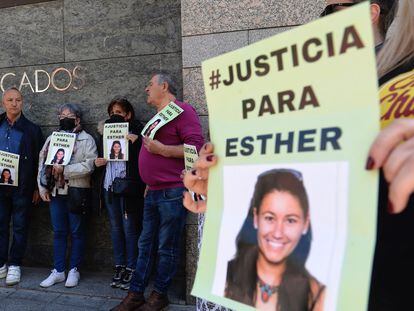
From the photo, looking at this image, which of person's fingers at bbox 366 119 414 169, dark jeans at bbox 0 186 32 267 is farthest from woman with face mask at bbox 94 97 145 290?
person's fingers at bbox 366 119 414 169

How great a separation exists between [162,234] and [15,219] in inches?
75.7

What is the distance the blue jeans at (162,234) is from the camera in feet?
11.2

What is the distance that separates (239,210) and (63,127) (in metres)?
3.71

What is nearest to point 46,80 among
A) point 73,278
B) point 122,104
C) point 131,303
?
point 122,104

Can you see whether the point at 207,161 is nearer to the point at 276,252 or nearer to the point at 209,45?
the point at 276,252

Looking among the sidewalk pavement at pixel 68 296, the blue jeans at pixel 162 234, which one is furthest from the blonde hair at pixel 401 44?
the sidewalk pavement at pixel 68 296

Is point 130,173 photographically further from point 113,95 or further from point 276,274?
point 276,274

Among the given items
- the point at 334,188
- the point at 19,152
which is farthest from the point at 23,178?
the point at 334,188

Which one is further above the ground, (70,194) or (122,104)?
(122,104)

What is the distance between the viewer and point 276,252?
0.87m

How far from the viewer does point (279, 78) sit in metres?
0.91

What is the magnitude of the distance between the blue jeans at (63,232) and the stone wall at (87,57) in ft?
1.25

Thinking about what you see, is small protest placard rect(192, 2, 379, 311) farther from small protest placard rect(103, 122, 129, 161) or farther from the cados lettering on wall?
the cados lettering on wall

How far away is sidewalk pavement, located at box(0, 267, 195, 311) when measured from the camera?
3.76m
